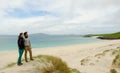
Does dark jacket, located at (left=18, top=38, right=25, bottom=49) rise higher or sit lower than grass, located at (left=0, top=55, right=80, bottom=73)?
higher

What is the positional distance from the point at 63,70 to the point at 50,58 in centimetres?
89

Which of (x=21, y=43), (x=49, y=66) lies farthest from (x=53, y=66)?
(x=21, y=43)

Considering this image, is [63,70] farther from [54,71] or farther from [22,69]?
[22,69]

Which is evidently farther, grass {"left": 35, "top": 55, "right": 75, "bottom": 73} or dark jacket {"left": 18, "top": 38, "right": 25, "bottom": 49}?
dark jacket {"left": 18, "top": 38, "right": 25, "bottom": 49}

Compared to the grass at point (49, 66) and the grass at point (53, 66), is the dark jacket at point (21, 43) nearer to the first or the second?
the grass at point (49, 66)

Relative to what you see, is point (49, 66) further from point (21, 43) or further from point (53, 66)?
point (21, 43)

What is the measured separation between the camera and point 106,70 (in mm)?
16938

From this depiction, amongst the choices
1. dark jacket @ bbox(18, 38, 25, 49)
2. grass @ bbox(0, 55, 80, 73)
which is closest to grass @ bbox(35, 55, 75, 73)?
grass @ bbox(0, 55, 80, 73)

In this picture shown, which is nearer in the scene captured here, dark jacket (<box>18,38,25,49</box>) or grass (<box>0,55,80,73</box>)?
grass (<box>0,55,80,73</box>)

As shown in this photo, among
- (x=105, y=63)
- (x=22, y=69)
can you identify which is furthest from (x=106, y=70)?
(x=22, y=69)

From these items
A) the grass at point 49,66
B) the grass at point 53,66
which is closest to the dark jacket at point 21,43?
the grass at point 49,66

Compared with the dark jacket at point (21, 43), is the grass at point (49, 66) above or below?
below

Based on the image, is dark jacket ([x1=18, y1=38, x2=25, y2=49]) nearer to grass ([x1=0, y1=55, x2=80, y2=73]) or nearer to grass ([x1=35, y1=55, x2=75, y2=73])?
grass ([x1=0, y1=55, x2=80, y2=73])

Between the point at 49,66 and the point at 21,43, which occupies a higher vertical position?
the point at 21,43
